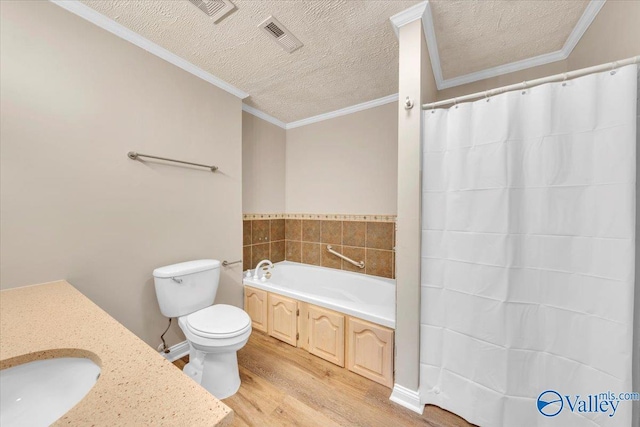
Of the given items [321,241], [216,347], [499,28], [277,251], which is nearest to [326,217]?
[321,241]

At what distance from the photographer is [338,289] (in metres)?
2.71

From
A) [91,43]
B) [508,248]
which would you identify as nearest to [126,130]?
[91,43]

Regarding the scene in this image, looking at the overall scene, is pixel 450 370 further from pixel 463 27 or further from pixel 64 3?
pixel 64 3

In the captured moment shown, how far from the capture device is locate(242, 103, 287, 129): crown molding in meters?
2.70

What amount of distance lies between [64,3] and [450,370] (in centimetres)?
309

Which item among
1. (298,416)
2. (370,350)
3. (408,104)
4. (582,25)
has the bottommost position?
(298,416)

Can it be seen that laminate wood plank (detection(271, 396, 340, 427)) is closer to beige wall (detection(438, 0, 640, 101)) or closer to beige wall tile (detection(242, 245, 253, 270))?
beige wall tile (detection(242, 245, 253, 270))

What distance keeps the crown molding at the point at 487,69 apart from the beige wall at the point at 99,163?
5.51 feet

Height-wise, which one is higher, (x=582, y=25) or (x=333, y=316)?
(x=582, y=25)

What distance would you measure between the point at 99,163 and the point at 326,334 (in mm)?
2002

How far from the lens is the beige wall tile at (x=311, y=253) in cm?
297

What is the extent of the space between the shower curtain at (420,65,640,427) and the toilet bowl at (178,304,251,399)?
3.94 ft

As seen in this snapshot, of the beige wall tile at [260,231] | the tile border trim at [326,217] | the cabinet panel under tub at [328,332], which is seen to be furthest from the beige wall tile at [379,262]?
the beige wall tile at [260,231]

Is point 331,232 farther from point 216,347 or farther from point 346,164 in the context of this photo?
point 216,347
